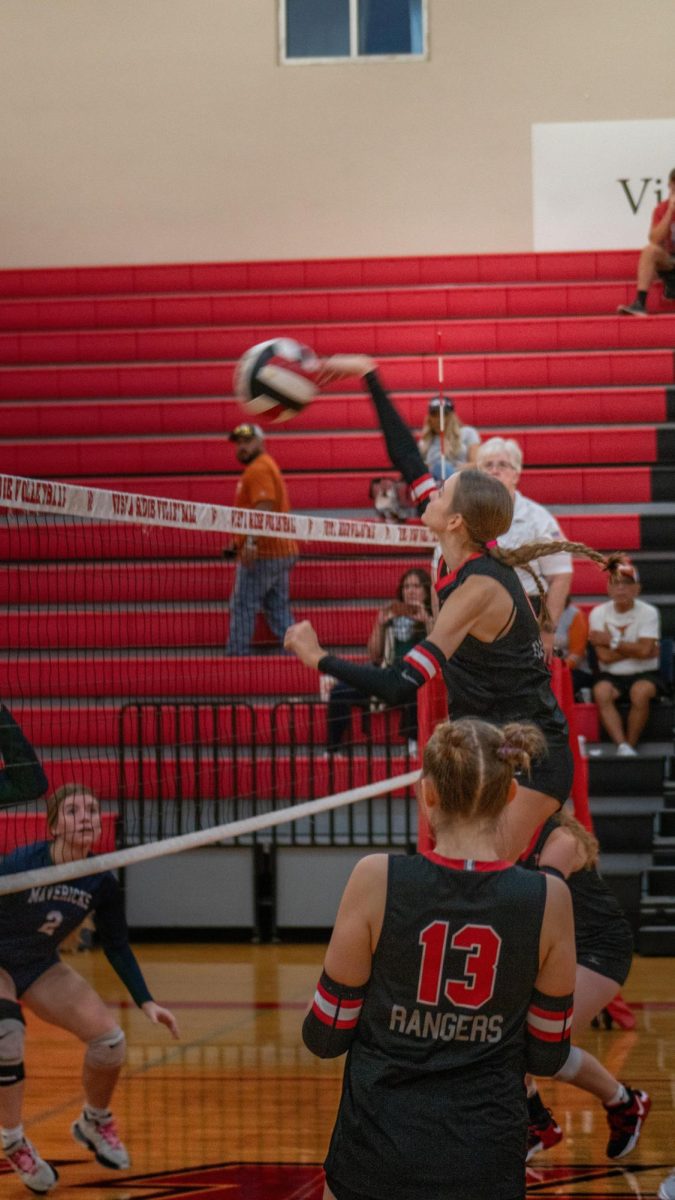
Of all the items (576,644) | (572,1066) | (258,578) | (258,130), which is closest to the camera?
(572,1066)

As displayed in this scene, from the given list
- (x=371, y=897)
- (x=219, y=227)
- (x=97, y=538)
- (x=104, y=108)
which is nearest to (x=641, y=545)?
(x=97, y=538)

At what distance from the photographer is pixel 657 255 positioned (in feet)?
42.9

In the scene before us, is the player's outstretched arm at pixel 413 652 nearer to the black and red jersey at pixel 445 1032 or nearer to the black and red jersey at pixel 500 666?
the black and red jersey at pixel 500 666

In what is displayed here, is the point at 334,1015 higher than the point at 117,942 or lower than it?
higher

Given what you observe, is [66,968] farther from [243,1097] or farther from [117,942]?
[243,1097]

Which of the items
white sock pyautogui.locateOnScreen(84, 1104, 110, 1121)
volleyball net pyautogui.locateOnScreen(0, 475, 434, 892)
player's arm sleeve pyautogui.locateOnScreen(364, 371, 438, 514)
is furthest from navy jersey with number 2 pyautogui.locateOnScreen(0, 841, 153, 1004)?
volleyball net pyautogui.locateOnScreen(0, 475, 434, 892)

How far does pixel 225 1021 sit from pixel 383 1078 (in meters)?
4.75

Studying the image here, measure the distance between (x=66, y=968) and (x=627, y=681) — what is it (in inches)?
209

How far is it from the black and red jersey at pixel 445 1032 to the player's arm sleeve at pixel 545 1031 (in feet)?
0.21

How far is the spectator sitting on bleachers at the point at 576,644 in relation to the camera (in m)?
9.62

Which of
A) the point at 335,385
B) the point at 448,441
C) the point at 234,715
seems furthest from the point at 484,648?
the point at 335,385

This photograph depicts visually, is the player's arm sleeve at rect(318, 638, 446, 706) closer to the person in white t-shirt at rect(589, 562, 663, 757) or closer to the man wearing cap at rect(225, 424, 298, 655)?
the man wearing cap at rect(225, 424, 298, 655)

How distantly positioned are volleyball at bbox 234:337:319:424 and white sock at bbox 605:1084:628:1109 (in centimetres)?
258

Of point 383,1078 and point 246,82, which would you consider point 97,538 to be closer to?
point 246,82
